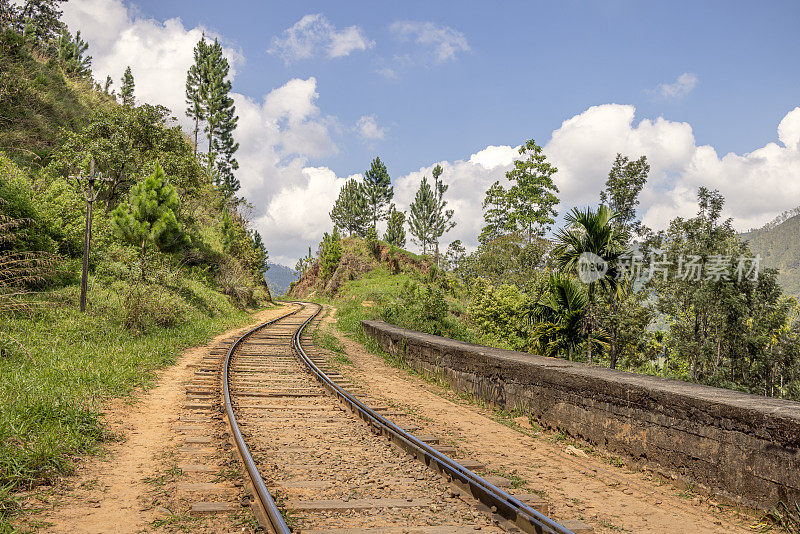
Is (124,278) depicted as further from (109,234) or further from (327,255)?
(327,255)

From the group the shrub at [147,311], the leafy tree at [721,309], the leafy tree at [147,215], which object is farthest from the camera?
the leafy tree at [721,309]

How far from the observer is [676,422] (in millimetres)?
4902

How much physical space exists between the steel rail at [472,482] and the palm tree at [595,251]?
8528 mm

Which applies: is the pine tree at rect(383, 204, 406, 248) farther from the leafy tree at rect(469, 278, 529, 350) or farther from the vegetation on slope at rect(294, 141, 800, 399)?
the leafy tree at rect(469, 278, 529, 350)

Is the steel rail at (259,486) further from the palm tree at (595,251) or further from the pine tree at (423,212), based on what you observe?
the pine tree at (423,212)

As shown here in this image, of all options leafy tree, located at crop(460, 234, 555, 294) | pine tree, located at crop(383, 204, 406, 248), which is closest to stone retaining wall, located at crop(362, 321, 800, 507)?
leafy tree, located at crop(460, 234, 555, 294)

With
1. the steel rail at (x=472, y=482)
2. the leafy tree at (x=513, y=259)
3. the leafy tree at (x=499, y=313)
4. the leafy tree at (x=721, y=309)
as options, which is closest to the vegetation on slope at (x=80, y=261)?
the steel rail at (x=472, y=482)

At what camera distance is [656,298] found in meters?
32.9

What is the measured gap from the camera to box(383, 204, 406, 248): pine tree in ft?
230

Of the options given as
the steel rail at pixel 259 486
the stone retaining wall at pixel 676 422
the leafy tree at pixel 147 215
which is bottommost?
the steel rail at pixel 259 486

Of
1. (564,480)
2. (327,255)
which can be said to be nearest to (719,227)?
(564,480)

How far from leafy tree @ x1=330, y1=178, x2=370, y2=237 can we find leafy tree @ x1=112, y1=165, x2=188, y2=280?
163 feet

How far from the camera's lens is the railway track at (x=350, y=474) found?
12.0 ft

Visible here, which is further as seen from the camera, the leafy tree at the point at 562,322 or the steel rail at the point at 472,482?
the leafy tree at the point at 562,322
